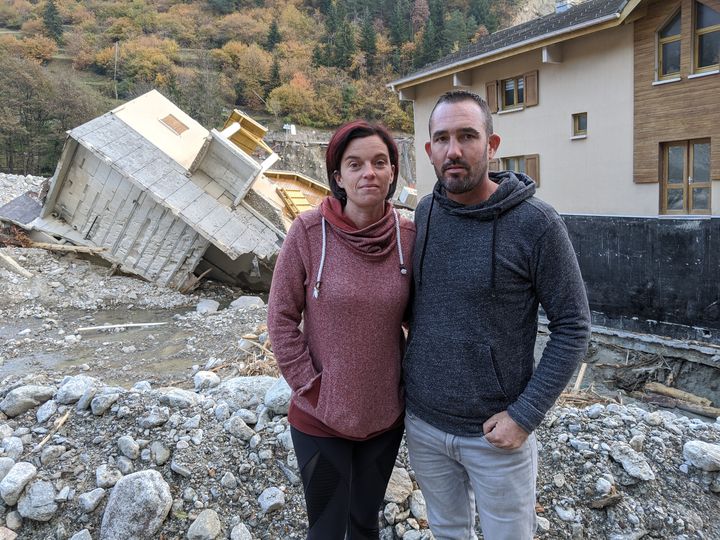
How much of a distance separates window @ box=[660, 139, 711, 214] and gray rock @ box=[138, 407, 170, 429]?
13171 mm

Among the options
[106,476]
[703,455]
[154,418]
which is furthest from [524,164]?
[106,476]

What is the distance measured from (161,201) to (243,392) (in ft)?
33.5

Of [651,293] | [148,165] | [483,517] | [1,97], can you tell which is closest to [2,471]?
[483,517]

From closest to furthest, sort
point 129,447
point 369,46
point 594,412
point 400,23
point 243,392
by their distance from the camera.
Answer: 1. point 129,447
2. point 594,412
3. point 243,392
4. point 369,46
5. point 400,23

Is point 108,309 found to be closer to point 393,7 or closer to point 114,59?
point 114,59

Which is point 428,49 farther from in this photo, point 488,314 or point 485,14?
point 488,314

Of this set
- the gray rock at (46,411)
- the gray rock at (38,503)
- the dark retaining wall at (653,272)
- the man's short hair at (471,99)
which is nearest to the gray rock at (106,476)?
the gray rock at (38,503)

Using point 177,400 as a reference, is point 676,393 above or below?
below

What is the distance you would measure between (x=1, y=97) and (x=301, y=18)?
39412 mm

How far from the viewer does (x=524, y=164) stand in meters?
16.5

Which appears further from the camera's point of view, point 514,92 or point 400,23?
point 400,23

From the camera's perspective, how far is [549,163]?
15.6 metres

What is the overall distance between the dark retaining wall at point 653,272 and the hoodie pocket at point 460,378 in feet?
27.4

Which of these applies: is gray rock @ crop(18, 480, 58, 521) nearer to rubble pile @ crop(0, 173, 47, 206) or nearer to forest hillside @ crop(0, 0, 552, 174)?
rubble pile @ crop(0, 173, 47, 206)
